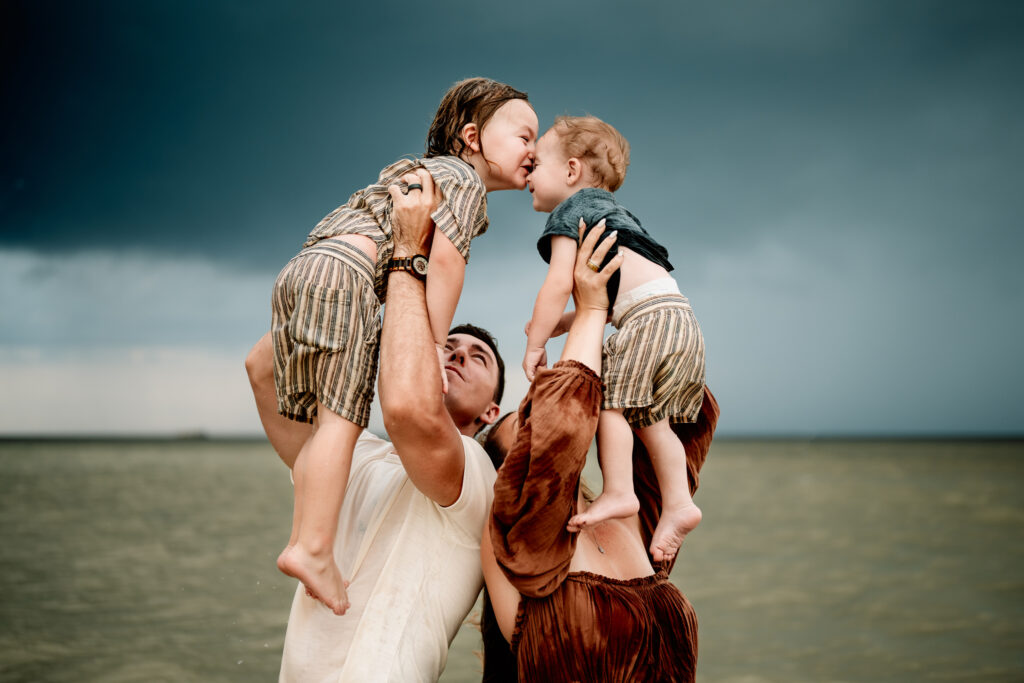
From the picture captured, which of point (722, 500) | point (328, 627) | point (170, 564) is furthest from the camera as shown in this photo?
point (722, 500)

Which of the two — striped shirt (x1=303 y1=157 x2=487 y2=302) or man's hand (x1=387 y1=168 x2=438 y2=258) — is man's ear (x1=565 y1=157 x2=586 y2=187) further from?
man's hand (x1=387 y1=168 x2=438 y2=258)

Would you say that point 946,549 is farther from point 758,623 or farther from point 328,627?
point 328,627

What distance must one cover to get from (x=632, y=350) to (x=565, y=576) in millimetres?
724

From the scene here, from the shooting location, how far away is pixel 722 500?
2064cm

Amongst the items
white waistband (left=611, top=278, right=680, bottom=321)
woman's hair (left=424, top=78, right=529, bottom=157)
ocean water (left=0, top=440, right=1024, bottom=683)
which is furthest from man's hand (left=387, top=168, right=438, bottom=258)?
ocean water (left=0, top=440, right=1024, bottom=683)

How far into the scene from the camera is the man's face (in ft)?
10.7

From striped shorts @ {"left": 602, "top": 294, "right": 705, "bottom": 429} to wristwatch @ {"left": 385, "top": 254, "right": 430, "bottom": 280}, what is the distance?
0.63 meters

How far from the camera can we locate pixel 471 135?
2775 mm

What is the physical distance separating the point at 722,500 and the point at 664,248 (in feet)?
62.5

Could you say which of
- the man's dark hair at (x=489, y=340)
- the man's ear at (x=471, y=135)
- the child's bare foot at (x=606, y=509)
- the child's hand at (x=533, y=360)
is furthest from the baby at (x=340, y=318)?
the man's dark hair at (x=489, y=340)

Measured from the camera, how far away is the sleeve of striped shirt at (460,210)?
239 centimetres

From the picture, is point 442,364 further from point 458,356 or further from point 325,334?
point 458,356

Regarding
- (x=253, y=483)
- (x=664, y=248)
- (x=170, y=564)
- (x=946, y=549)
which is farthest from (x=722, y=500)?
(x=664, y=248)

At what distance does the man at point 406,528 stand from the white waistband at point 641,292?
0.65 metres
